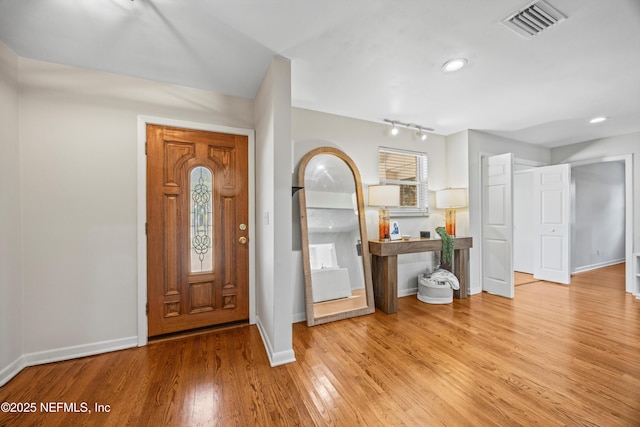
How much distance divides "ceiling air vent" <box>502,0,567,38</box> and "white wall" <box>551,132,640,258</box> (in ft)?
13.4

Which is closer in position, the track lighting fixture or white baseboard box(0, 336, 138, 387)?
white baseboard box(0, 336, 138, 387)

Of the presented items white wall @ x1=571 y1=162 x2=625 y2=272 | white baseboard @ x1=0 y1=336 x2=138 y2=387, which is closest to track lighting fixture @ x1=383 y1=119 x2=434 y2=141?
white wall @ x1=571 y1=162 x2=625 y2=272

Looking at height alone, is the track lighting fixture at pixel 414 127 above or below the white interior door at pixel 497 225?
above

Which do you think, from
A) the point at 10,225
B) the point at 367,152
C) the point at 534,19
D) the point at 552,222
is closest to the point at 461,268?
the point at 367,152

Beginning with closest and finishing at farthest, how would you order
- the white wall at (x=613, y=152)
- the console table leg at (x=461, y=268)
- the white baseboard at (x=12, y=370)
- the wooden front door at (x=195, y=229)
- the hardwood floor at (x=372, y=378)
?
the hardwood floor at (x=372, y=378) < the white baseboard at (x=12, y=370) < the wooden front door at (x=195, y=229) < the console table leg at (x=461, y=268) < the white wall at (x=613, y=152)

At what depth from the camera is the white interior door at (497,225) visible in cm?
362

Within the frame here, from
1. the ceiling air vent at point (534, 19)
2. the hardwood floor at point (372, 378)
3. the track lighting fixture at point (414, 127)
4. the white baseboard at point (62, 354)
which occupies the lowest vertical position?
the hardwood floor at point (372, 378)

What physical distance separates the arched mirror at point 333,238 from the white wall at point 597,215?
191 inches

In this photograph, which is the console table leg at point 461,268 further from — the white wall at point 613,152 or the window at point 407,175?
the white wall at point 613,152

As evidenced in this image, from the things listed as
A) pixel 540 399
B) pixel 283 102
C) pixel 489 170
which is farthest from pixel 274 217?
pixel 489 170

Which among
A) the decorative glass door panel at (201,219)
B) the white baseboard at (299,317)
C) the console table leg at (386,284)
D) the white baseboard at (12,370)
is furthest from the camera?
the console table leg at (386,284)

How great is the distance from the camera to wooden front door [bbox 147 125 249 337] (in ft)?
7.80

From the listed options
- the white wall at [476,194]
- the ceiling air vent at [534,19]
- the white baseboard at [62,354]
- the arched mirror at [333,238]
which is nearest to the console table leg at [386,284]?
the arched mirror at [333,238]

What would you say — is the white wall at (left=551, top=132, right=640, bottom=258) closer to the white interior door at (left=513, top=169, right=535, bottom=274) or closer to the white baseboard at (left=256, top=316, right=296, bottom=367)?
the white interior door at (left=513, top=169, right=535, bottom=274)
